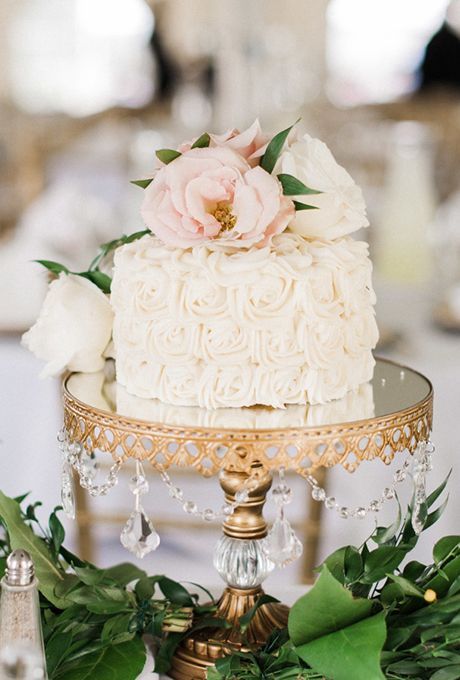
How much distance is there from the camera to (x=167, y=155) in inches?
38.8

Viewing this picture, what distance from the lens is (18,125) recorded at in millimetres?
6133

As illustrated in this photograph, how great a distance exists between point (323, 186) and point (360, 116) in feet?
16.4

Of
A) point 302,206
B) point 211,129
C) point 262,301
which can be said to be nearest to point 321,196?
point 302,206

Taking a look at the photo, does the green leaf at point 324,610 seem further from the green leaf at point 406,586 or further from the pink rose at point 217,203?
the pink rose at point 217,203

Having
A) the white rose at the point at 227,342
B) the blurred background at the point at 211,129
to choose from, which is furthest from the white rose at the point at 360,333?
the blurred background at the point at 211,129

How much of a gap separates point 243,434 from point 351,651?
20cm

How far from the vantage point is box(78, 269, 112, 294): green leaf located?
44.6 inches

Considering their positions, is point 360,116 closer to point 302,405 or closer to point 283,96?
point 283,96

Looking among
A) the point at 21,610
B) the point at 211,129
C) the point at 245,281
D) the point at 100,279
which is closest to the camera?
the point at 21,610

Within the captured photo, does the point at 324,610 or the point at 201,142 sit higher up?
the point at 201,142

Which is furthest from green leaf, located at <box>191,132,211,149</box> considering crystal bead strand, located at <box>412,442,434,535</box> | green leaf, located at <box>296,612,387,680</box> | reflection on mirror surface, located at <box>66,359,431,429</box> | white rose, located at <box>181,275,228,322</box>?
green leaf, located at <box>296,612,387,680</box>

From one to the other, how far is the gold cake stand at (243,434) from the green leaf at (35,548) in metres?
0.11

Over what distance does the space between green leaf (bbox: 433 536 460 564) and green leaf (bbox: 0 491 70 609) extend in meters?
0.36

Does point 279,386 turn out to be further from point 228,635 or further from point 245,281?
point 228,635
